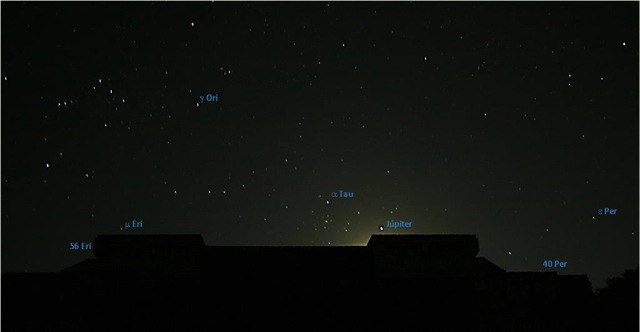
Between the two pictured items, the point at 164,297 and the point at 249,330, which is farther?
the point at 164,297

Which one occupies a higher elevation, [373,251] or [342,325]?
[373,251]

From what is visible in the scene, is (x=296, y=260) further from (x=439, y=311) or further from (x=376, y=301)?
(x=439, y=311)

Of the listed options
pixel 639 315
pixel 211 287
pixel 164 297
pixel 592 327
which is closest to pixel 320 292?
pixel 211 287

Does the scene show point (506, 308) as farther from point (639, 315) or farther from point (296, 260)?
point (296, 260)

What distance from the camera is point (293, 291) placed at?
1411 cm

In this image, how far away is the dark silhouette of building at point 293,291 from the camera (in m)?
12.4

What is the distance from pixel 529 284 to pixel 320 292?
4634 millimetres

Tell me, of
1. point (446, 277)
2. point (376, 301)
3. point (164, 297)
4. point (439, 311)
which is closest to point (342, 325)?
point (376, 301)

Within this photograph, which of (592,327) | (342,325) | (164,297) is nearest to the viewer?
(592,327)

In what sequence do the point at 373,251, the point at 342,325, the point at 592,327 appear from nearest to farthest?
the point at 592,327 → the point at 342,325 → the point at 373,251

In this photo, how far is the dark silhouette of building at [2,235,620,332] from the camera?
12.4 meters

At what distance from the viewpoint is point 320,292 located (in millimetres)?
14031

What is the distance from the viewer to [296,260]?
629 inches

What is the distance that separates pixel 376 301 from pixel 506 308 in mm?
2802
